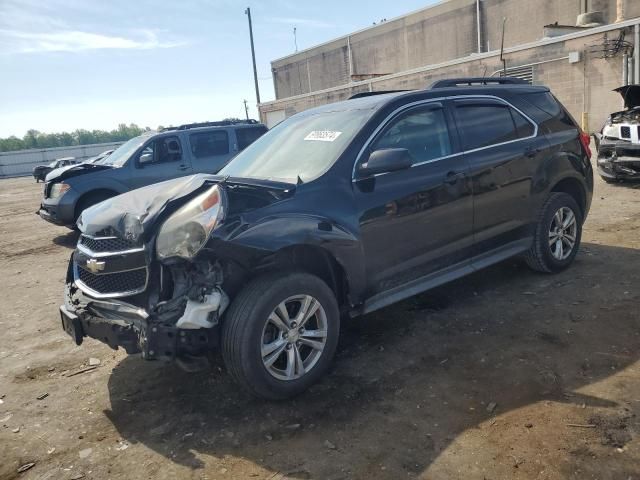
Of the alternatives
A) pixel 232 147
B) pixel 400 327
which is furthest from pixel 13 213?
pixel 400 327

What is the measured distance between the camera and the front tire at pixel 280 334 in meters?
2.91

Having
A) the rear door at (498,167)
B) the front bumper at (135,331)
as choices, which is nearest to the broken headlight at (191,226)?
the front bumper at (135,331)

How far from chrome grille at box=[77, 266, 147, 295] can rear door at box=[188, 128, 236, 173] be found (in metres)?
6.42

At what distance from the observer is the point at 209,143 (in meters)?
9.97

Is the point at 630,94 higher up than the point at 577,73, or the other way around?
the point at 577,73

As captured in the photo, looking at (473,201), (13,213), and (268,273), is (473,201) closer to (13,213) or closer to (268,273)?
(268,273)

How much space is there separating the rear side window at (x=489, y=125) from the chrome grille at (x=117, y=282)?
281 centimetres

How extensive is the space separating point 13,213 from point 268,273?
15.8 meters

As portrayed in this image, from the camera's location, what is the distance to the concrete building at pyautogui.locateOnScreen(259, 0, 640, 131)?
18016 mm

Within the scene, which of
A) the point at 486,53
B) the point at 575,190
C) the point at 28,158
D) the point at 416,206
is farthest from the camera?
the point at 28,158

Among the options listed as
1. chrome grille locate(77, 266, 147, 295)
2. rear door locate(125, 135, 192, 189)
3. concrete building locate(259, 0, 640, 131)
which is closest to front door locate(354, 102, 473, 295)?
concrete building locate(259, 0, 640, 131)

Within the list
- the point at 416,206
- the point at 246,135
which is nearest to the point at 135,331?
the point at 416,206

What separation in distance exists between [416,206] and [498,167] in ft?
3.58

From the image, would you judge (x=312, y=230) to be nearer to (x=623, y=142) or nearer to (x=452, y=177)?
(x=452, y=177)
